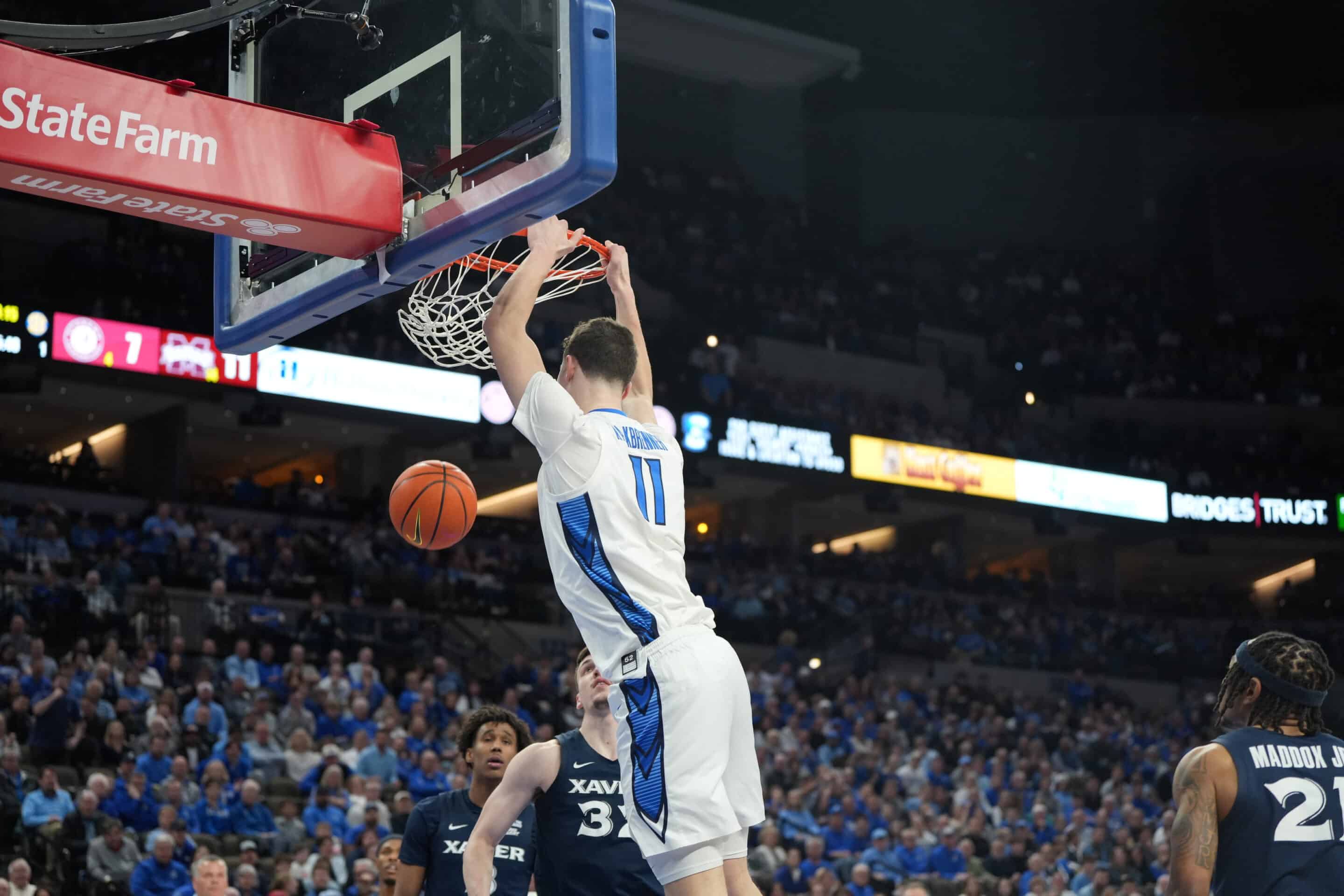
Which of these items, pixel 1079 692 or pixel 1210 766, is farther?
pixel 1079 692

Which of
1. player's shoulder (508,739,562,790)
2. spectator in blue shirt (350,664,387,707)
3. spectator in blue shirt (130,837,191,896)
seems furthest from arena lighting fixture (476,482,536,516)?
player's shoulder (508,739,562,790)

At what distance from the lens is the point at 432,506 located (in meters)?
6.68

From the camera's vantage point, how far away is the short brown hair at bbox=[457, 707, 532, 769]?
6.42m

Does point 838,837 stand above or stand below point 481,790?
below

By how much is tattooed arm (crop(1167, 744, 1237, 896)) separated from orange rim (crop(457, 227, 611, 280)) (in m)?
2.66

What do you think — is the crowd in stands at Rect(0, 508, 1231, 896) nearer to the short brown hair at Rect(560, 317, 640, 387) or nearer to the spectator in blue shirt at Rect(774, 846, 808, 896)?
the spectator in blue shirt at Rect(774, 846, 808, 896)

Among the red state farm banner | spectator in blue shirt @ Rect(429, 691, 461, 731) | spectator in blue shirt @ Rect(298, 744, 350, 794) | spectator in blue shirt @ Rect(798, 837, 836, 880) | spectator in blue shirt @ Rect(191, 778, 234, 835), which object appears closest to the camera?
the red state farm banner

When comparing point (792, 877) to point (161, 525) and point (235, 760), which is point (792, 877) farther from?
point (161, 525)

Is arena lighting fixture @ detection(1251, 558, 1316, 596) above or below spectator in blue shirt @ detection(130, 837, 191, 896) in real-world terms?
above

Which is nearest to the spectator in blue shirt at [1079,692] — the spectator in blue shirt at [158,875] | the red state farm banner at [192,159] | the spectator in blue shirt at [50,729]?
the spectator in blue shirt at [50,729]

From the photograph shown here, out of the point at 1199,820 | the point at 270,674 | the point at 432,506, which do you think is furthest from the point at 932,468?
the point at 1199,820

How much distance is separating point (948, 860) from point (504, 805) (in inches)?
480

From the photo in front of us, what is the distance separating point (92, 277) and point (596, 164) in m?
19.0

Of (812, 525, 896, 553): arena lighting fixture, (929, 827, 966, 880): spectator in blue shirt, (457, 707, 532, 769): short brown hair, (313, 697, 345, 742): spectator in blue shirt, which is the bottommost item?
(929, 827, 966, 880): spectator in blue shirt
